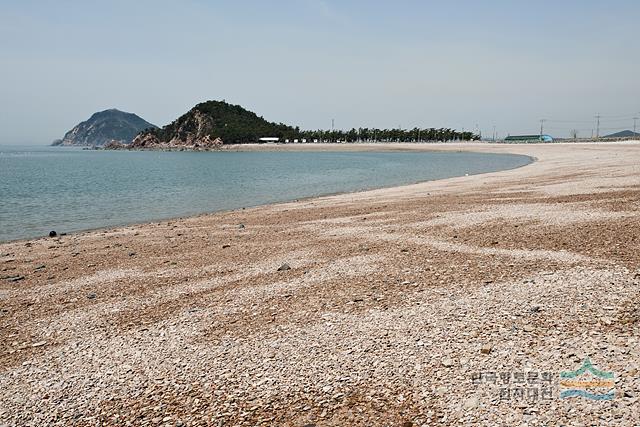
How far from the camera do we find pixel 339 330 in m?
7.53

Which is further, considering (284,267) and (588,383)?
(284,267)

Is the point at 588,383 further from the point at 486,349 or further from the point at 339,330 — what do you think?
the point at 339,330

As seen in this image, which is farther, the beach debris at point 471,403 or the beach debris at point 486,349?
Answer: the beach debris at point 486,349

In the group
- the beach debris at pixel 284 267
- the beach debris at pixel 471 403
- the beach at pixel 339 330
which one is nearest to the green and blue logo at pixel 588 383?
the beach at pixel 339 330

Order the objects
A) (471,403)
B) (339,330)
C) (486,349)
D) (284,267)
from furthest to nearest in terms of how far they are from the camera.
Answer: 1. (284,267)
2. (339,330)
3. (486,349)
4. (471,403)

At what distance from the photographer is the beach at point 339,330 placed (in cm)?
544

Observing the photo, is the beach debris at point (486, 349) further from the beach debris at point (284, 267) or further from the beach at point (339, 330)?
the beach debris at point (284, 267)

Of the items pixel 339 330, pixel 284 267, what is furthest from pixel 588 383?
pixel 284 267

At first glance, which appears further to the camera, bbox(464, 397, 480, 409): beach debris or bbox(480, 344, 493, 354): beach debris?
bbox(480, 344, 493, 354): beach debris

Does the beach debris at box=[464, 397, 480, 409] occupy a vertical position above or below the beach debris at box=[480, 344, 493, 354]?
below

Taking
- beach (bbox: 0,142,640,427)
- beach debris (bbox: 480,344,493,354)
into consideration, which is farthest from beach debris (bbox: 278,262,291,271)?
beach debris (bbox: 480,344,493,354)

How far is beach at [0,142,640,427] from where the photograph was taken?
5441 mm

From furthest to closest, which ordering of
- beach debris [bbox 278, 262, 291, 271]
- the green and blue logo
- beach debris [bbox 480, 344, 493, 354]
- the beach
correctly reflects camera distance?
beach debris [bbox 278, 262, 291, 271], beach debris [bbox 480, 344, 493, 354], the beach, the green and blue logo

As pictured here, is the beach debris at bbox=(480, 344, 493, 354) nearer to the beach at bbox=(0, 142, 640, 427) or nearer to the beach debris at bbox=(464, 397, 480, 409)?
the beach at bbox=(0, 142, 640, 427)
